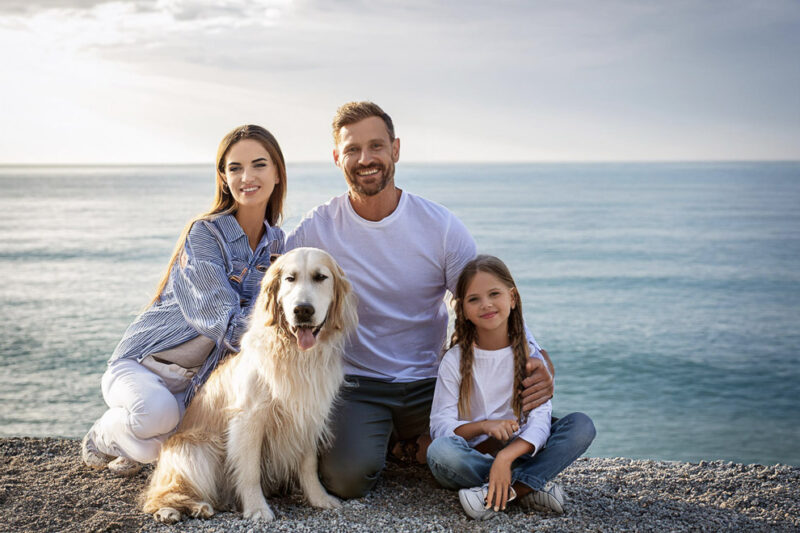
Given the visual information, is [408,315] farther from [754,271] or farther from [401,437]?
[754,271]

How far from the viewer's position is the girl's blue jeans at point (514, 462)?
3.83 m

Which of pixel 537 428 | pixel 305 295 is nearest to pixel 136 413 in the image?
pixel 305 295

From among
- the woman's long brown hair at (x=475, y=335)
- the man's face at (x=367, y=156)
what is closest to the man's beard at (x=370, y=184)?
the man's face at (x=367, y=156)

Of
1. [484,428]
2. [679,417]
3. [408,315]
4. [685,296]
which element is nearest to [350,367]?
[408,315]

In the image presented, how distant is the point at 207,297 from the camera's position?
13.4ft

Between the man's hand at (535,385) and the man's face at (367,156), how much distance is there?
59.6 inches

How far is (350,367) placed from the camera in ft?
15.5

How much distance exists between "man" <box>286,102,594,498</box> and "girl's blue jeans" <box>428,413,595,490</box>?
0.65 m

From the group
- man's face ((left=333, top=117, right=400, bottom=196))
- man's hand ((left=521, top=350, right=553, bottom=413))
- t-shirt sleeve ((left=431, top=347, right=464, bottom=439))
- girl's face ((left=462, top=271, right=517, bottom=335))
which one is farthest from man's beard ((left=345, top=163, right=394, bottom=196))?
man's hand ((left=521, top=350, right=553, bottom=413))

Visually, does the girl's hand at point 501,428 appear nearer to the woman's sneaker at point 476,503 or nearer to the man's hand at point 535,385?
the man's hand at point 535,385

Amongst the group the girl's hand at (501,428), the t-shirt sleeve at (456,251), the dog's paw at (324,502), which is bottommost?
the dog's paw at (324,502)

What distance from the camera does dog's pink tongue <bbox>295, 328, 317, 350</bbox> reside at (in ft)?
12.0

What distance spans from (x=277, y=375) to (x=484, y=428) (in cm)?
122

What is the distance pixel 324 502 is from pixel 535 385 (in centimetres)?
142
